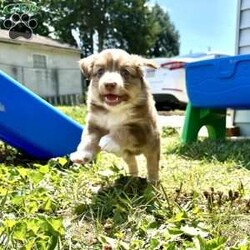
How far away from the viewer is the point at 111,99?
131 inches

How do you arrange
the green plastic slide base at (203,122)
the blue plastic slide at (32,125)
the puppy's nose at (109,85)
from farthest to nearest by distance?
the green plastic slide base at (203,122), the blue plastic slide at (32,125), the puppy's nose at (109,85)

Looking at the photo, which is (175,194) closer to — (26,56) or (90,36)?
(26,56)

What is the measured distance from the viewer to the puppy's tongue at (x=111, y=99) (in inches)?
130

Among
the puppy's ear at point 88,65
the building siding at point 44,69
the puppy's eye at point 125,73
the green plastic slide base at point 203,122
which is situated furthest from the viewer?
the building siding at point 44,69

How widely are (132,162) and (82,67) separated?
2.87 ft

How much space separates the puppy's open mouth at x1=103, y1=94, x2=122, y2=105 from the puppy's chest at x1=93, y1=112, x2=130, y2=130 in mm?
103

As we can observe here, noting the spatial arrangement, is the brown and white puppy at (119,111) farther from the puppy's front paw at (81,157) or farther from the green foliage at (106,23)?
the green foliage at (106,23)

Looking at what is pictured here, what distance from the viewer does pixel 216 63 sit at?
6.22 meters

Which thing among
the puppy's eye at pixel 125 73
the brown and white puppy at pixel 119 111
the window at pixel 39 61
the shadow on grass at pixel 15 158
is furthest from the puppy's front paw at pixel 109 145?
the window at pixel 39 61

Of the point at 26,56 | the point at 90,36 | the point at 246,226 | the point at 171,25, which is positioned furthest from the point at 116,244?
the point at 171,25

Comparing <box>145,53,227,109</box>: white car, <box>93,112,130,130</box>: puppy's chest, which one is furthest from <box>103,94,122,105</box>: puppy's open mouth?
<box>145,53,227,109</box>: white car

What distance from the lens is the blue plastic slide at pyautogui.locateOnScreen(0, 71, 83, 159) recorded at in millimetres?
4578

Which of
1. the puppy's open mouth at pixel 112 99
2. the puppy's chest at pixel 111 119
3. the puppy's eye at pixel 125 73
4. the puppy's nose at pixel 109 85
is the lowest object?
the puppy's chest at pixel 111 119

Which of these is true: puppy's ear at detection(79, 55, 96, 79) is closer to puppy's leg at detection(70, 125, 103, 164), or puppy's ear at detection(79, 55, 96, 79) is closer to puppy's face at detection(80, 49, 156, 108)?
puppy's face at detection(80, 49, 156, 108)
